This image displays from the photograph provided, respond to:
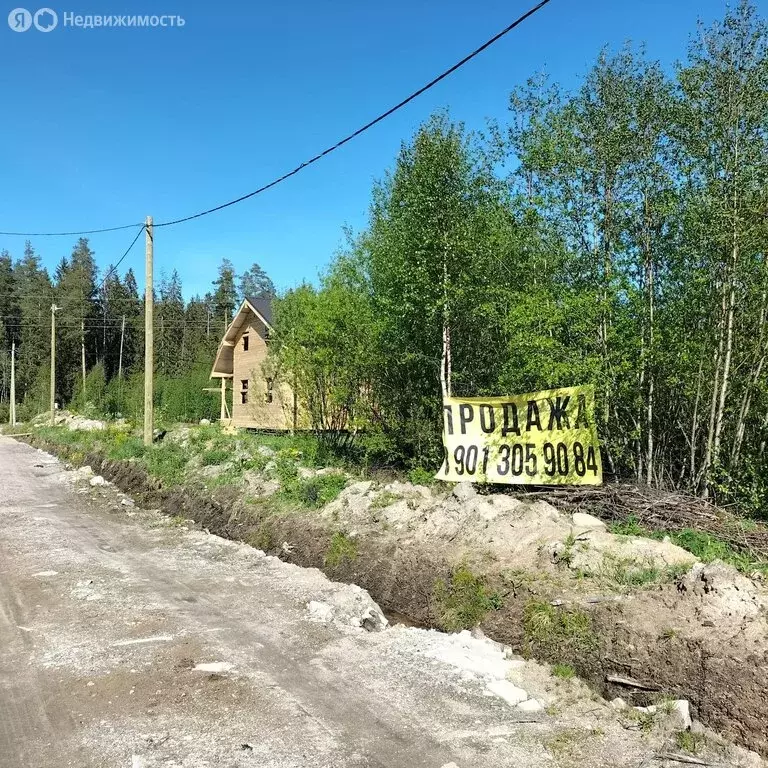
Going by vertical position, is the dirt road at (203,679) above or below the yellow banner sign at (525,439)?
below

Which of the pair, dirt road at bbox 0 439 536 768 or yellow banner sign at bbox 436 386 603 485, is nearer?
dirt road at bbox 0 439 536 768

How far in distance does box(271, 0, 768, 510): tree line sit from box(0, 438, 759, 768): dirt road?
169 inches

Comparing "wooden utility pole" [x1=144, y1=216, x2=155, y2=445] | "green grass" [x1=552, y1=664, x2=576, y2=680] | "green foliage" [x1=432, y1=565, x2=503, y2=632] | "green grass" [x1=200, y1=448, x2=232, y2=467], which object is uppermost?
"wooden utility pole" [x1=144, y1=216, x2=155, y2=445]

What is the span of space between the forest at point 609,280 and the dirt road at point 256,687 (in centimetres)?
429

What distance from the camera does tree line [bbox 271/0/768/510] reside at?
7.83m

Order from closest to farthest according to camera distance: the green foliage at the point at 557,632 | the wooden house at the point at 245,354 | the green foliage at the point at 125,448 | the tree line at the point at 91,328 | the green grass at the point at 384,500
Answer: the green foliage at the point at 557,632 < the green grass at the point at 384,500 < the green foliage at the point at 125,448 < the wooden house at the point at 245,354 < the tree line at the point at 91,328

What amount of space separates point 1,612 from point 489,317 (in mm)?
7583

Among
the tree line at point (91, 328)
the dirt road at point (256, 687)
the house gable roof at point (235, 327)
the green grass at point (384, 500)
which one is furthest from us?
the tree line at point (91, 328)

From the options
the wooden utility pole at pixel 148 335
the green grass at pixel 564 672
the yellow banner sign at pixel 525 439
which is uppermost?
the wooden utility pole at pixel 148 335

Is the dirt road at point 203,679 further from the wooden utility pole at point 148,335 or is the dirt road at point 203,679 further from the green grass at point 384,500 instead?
the wooden utility pole at point 148,335

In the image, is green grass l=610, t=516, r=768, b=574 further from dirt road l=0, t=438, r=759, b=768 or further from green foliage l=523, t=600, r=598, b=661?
dirt road l=0, t=438, r=759, b=768

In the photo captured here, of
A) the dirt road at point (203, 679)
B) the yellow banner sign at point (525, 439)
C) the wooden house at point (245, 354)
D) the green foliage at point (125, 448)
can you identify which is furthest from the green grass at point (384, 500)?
the wooden house at point (245, 354)

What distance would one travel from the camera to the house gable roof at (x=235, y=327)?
28.7m

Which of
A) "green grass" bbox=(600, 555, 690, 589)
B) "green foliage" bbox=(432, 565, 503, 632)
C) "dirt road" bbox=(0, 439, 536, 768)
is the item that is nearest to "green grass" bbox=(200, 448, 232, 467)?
"dirt road" bbox=(0, 439, 536, 768)
